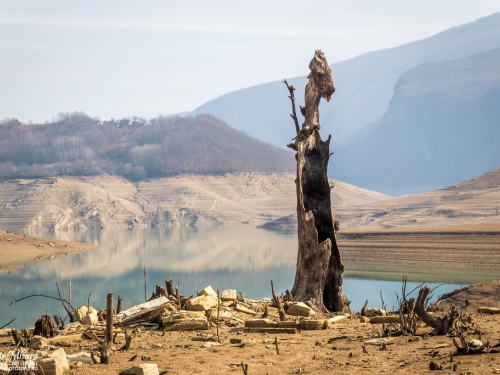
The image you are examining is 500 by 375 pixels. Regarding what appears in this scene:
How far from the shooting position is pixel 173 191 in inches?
3932

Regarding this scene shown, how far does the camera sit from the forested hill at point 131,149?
363 feet

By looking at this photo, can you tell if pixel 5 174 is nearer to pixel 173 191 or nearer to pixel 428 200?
pixel 173 191

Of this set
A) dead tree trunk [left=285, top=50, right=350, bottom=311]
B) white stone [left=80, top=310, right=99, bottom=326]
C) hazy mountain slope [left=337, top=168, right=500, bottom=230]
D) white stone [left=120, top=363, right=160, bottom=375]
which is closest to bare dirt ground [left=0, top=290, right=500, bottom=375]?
white stone [left=120, top=363, right=160, bottom=375]

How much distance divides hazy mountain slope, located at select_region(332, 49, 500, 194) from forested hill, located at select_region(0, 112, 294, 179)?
35.2 meters

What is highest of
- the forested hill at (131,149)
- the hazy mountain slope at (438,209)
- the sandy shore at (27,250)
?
the forested hill at (131,149)

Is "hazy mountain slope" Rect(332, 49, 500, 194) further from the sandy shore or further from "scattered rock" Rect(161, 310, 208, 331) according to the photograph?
"scattered rock" Rect(161, 310, 208, 331)

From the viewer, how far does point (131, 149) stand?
12138 centimetres

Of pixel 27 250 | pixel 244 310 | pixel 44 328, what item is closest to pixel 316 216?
pixel 244 310

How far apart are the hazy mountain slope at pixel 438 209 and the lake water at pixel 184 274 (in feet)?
30.2

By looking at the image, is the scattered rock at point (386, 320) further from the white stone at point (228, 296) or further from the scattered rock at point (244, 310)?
the white stone at point (228, 296)

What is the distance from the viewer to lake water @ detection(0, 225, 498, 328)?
27.3 meters

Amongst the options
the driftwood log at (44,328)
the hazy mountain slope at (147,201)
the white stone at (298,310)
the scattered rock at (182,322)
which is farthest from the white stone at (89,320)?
the hazy mountain slope at (147,201)

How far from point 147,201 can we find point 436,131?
7425cm

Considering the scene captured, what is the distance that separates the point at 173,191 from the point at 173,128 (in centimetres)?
3390
